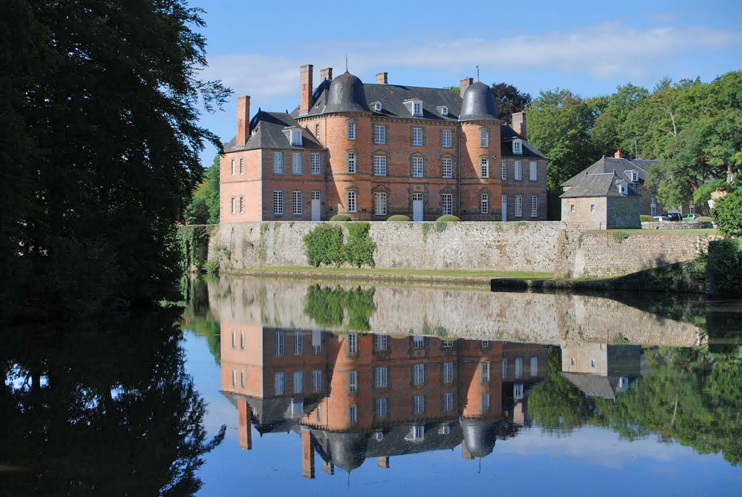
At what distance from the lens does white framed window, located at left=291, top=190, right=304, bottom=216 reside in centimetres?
4312

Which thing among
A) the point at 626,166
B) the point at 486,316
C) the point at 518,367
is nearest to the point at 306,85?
the point at 626,166

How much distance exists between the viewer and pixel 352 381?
11.5 metres

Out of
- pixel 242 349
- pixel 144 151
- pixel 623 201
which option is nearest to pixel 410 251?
pixel 623 201

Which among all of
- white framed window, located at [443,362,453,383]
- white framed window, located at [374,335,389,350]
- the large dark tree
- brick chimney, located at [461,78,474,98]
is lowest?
white framed window, located at [443,362,453,383]

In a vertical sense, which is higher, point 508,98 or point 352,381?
point 508,98

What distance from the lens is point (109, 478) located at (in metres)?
7.05

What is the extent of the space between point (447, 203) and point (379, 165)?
14.7 feet

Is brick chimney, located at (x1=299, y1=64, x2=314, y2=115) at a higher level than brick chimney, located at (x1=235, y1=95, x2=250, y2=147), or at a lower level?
higher

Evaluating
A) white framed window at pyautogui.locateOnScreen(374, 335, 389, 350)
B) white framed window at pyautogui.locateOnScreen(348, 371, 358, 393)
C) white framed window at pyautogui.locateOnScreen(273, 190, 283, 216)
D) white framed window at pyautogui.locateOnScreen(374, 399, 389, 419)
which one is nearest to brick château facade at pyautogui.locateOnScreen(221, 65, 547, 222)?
white framed window at pyautogui.locateOnScreen(273, 190, 283, 216)

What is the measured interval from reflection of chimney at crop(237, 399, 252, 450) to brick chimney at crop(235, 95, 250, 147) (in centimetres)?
3434

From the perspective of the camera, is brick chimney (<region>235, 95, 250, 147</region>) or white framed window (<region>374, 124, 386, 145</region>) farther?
white framed window (<region>374, 124, 386, 145</region>)

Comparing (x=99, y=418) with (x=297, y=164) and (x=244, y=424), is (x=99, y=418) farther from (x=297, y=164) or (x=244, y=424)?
(x=297, y=164)

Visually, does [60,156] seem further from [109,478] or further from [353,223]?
[353,223]

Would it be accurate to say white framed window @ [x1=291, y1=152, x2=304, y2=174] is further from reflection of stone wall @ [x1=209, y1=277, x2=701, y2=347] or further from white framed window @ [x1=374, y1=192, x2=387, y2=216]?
reflection of stone wall @ [x1=209, y1=277, x2=701, y2=347]
